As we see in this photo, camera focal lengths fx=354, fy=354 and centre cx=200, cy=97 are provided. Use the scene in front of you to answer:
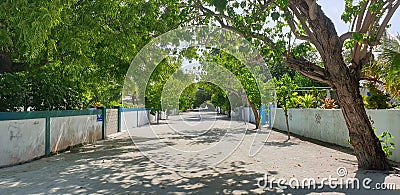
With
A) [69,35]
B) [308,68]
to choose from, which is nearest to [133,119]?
[69,35]

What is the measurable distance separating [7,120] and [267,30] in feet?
22.5

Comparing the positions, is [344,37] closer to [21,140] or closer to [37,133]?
[21,140]

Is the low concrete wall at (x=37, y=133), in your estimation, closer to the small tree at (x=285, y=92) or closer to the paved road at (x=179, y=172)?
Answer: the paved road at (x=179, y=172)

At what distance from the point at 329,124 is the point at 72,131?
969cm

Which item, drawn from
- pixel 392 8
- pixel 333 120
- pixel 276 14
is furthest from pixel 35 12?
pixel 333 120

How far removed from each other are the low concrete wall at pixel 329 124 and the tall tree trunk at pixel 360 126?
1516 millimetres

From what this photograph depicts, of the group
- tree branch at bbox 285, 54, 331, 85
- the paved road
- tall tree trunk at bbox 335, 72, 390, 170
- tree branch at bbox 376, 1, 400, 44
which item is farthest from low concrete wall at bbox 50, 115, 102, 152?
tree branch at bbox 376, 1, 400, 44

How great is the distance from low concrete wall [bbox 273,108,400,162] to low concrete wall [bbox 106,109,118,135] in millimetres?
9984

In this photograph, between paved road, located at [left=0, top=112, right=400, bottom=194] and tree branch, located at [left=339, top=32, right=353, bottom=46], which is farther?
tree branch, located at [left=339, top=32, right=353, bottom=46]

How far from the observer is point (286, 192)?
5.95 m

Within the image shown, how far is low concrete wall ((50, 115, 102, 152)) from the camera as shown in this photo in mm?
11438

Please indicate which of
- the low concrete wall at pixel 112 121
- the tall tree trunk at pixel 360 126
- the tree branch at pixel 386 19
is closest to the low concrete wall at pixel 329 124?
the tall tree trunk at pixel 360 126

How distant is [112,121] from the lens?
2005 centimetres

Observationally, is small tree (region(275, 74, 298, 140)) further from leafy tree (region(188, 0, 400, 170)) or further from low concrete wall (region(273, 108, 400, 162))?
leafy tree (region(188, 0, 400, 170))
